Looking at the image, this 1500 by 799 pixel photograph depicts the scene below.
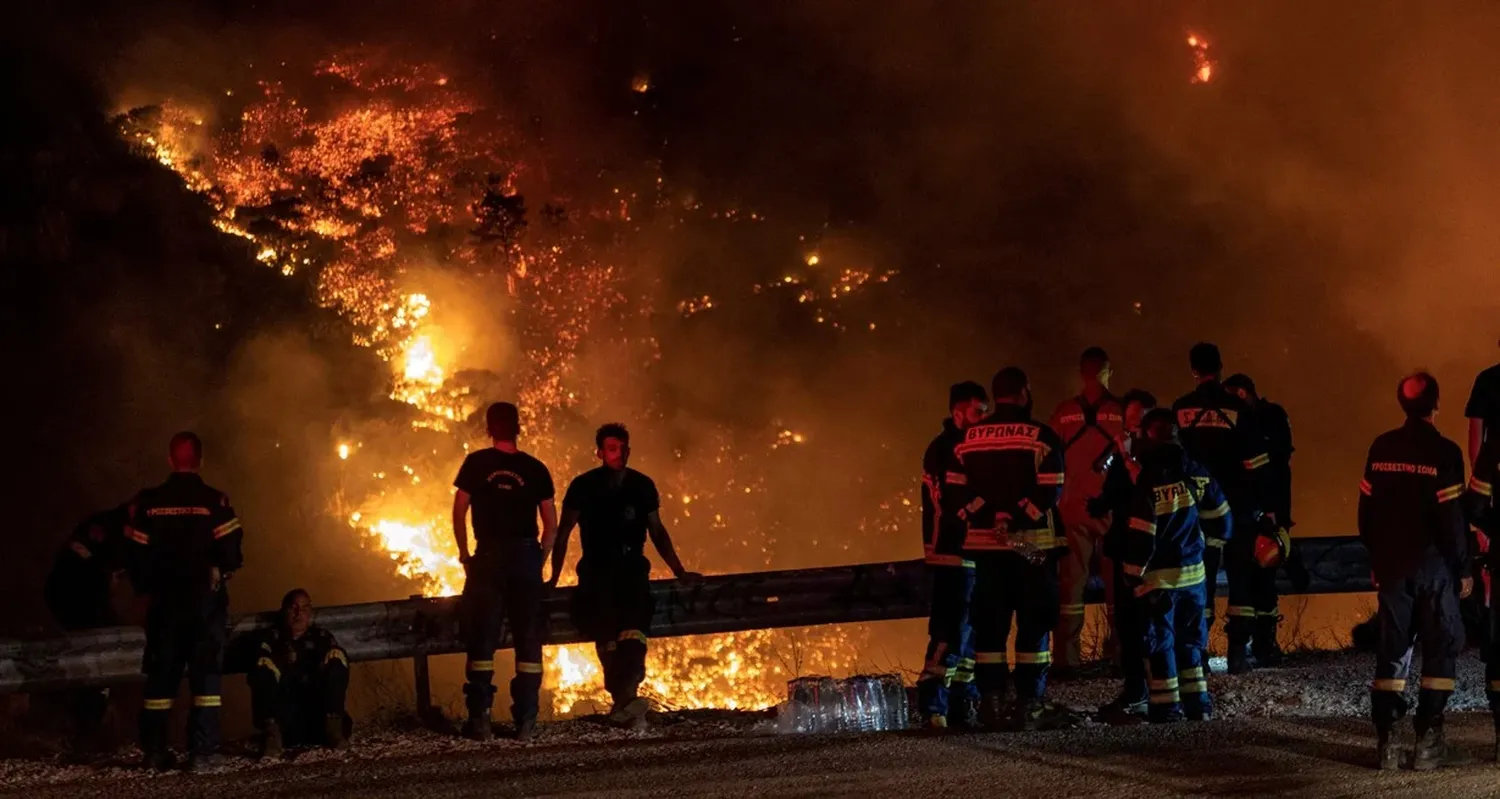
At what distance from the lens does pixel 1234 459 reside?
393 inches

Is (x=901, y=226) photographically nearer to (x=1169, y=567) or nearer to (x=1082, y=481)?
(x=1082, y=481)

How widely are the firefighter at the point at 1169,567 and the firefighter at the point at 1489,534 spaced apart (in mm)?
1487

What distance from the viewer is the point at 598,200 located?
18.1 metres

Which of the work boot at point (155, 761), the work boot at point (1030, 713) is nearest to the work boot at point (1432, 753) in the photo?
the work boot at point (1030, 713)

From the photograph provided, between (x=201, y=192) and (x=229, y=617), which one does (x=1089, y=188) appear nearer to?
(x=201, y=192)

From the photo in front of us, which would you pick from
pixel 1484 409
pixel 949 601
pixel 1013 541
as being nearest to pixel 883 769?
pixel 1013 541

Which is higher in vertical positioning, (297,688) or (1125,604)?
(1125,604)

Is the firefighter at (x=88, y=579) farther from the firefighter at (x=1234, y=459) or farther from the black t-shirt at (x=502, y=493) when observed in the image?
the firefighter at (x=1234, y=459)

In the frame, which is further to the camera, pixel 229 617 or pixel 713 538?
pixel 713 538

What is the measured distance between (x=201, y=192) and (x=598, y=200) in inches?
166

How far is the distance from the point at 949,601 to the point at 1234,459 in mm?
2184

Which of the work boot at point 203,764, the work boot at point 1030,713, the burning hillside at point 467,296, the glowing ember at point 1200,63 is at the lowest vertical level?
the work boot at point 203,764

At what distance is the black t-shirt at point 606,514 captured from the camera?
32.2 feet

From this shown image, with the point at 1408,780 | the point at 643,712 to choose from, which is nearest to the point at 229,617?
the point at 643,712
